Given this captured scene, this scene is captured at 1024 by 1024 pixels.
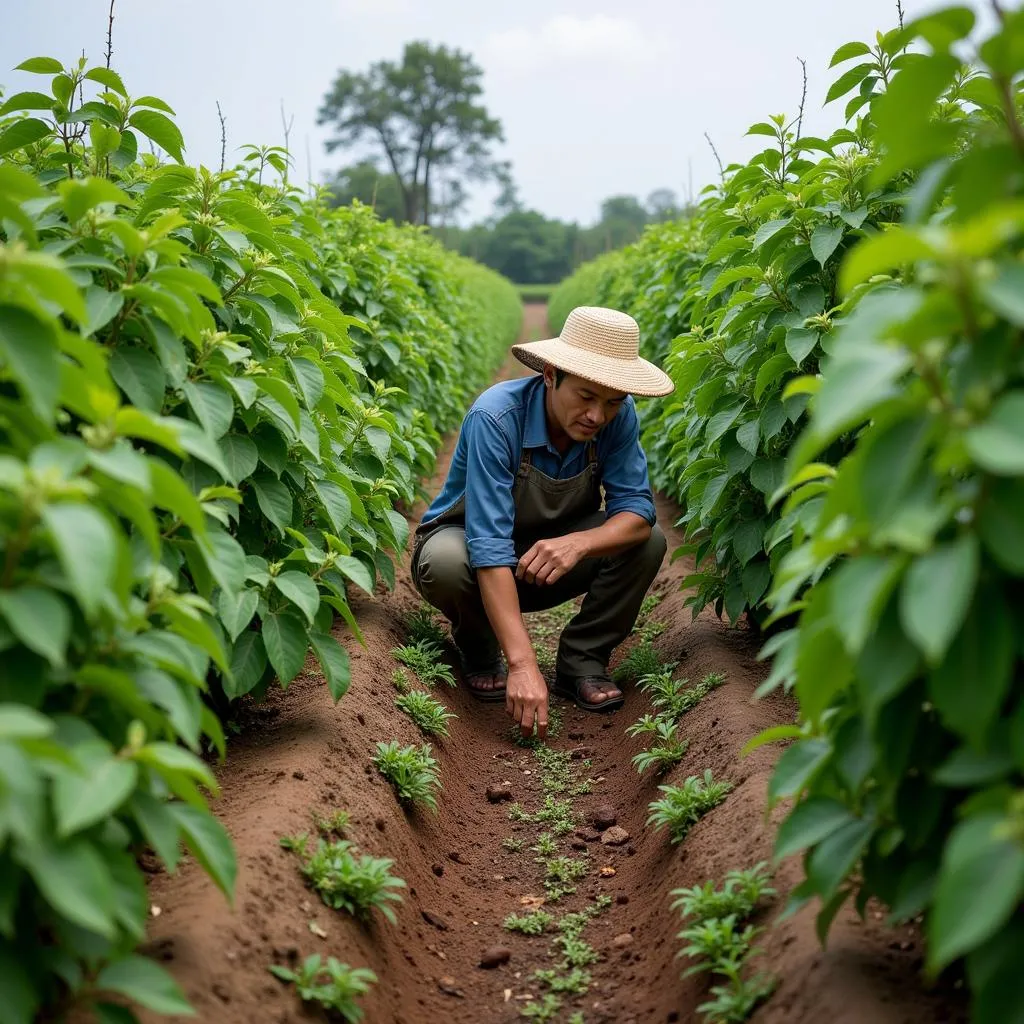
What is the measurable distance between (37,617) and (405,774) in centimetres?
196

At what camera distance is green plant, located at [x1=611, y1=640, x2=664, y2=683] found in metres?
4.35

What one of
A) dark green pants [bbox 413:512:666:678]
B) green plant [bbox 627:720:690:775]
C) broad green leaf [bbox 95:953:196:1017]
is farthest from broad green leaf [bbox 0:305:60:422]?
dark green pants [bbox 413:512:666:678]

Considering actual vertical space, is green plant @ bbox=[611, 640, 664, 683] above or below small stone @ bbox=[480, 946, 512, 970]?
above

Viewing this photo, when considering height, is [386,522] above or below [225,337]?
below

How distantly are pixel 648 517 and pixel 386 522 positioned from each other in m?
1.06

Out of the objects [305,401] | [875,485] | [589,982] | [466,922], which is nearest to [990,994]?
[875,485]

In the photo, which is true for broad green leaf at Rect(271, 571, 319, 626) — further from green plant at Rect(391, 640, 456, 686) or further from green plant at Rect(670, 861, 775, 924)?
green plant at Rect(391, 640, 456, 686)

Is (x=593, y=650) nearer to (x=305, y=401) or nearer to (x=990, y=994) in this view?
(x=305, y=401)

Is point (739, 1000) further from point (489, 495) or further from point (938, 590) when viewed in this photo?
point (489, 495)

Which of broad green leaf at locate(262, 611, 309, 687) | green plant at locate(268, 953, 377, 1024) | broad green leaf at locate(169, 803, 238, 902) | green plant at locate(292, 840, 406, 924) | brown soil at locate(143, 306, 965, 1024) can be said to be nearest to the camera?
broad green leaf at locate(169, 803, 238, 902)

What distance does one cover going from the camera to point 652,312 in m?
7.31

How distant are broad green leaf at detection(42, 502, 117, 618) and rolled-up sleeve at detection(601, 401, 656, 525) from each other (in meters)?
2.96

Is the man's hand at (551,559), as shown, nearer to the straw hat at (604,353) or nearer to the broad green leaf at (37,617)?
the straw hat at (604,353)

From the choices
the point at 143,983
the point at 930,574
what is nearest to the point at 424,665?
the point at 143,983
